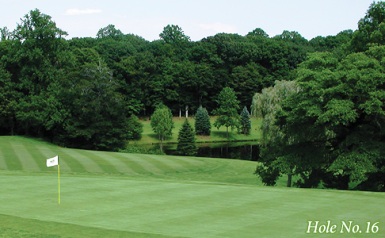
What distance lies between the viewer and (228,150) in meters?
75.0

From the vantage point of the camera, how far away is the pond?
68.5m

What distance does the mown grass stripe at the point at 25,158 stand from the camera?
120 ft

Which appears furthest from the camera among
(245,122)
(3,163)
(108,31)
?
(108,31)

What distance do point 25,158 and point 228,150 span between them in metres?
39.3

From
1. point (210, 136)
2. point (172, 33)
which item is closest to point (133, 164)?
point (210, 136)

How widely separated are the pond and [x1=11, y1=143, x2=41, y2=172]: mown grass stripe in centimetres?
2709

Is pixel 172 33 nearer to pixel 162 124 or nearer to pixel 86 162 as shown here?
pixel 162 124

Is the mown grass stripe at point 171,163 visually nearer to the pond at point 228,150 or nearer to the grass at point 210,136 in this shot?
the pond at point 228,150

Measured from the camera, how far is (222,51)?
12219cm

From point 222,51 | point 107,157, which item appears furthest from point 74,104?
point 222,51

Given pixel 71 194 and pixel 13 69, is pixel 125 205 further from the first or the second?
pixel 13 69

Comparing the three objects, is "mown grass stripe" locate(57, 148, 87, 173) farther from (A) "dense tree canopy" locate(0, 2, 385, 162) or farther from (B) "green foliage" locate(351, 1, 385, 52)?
(B) "green foliage" locate(351, 1, 385, 52)

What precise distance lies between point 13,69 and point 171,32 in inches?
3901

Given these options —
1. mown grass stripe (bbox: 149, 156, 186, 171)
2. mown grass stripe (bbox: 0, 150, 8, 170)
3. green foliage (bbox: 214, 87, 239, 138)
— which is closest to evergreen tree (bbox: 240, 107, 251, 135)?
green foliage (bbox: 214, 87, 239, 138)
